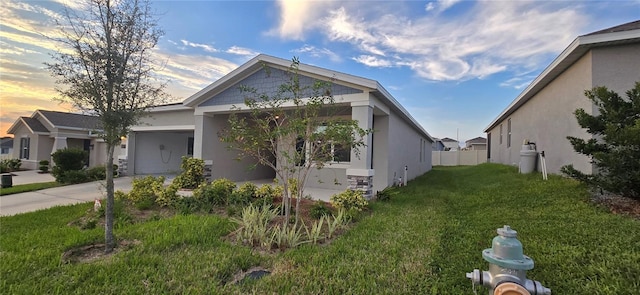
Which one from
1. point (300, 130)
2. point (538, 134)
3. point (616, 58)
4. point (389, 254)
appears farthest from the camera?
point (538, 134)

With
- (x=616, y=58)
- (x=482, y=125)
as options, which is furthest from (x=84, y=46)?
(x=482, y=125)

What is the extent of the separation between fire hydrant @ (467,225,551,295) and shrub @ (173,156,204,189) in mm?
8551

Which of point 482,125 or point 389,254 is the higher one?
point 482,125

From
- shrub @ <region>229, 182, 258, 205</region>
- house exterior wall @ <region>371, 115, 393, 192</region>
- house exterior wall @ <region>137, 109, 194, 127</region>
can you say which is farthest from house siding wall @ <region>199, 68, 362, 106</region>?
shrub @ <region>229, 182, 258, 205</region>

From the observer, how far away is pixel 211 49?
1073 centimetres

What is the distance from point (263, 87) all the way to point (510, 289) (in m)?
8.71

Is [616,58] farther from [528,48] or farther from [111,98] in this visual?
[111,98]

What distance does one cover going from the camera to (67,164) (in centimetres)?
1228

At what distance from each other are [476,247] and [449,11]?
25.9ft

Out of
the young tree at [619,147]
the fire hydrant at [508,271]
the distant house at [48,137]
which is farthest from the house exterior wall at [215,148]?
the distant house at [48,137]

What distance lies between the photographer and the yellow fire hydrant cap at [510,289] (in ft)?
5.34

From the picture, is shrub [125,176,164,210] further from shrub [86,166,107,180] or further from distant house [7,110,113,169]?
distant house [7,110,113,169]

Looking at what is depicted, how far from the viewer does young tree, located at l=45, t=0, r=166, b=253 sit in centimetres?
400

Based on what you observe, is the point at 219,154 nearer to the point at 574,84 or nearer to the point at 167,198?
the point at 167,198
